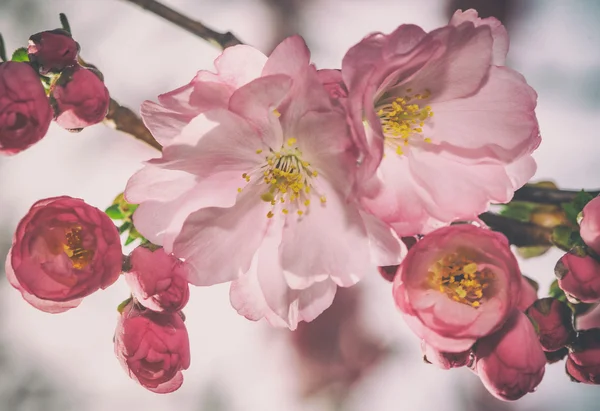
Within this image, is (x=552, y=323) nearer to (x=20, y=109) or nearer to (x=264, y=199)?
(x=264, y=199)

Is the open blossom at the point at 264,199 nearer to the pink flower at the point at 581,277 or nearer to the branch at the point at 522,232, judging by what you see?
the pink flower at the point at 581,277

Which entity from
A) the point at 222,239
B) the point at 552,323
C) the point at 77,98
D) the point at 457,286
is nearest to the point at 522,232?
Result: the point at 552,323

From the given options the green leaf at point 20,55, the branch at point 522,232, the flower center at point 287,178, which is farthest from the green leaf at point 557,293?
the green leaf at point 20,55

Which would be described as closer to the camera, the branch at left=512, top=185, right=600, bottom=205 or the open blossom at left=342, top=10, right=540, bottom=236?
the open blossom at left=342, top=10, right=540, bottom=236

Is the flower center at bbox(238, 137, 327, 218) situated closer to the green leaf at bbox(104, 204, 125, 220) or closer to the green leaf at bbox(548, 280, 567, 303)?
the green leaf at bbox(104, 204, 125, 220)

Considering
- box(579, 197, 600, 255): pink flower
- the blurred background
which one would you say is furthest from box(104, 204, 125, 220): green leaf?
box(579, 197, 600, 255): pink flower
